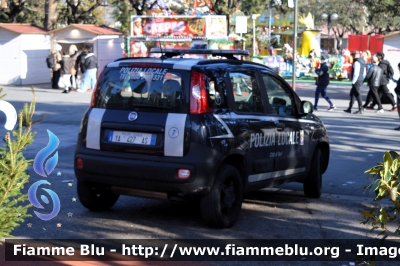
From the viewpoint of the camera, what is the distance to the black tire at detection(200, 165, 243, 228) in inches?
278

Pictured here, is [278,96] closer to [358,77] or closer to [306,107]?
[306,107]

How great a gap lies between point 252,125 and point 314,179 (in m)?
1.74

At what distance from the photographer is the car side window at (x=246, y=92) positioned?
7.56 metres

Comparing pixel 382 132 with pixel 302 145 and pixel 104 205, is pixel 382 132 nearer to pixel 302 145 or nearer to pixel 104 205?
pixel 302 145

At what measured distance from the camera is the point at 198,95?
22.9ft

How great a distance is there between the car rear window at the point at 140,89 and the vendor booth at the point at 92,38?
22554 millimetres

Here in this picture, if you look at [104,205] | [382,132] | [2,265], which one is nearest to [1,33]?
[382,132]

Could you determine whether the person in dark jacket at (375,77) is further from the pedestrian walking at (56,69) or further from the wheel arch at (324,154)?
the pedestrian walking at (56,69)

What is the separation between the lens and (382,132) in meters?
15.7

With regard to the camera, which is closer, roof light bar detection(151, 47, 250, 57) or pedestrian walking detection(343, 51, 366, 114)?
roof light bar detection(151, 47, 250, 57)

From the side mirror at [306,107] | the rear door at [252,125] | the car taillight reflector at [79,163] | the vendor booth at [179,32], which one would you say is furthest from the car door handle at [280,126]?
the vendor booth at [179,32]

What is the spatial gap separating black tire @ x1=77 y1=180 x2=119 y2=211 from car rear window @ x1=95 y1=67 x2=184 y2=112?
0.94 m

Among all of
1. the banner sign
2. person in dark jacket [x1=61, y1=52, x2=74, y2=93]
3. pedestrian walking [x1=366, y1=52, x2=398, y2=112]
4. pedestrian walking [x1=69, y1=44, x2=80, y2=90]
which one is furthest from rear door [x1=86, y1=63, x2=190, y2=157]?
the banner sign

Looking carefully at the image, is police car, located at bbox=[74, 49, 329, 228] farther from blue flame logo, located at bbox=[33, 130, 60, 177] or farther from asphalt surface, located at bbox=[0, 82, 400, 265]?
blue flame logo, located at bbox=[33, 130, 60, 177]
